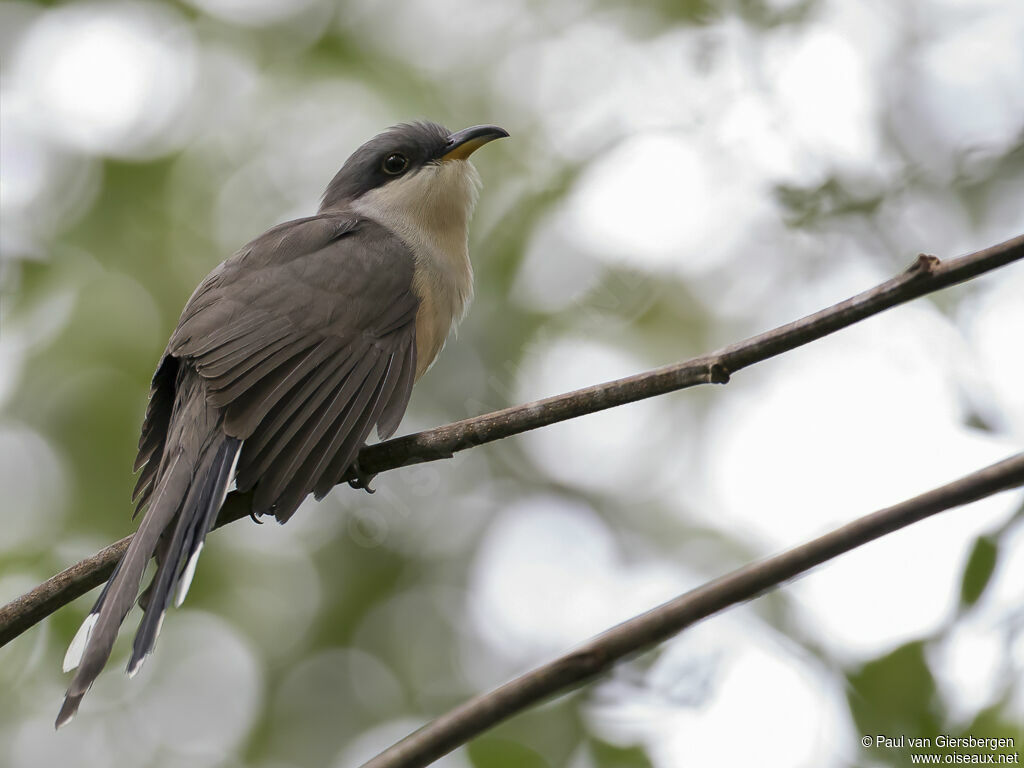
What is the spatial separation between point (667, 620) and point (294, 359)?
2.50m

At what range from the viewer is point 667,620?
1.41 m

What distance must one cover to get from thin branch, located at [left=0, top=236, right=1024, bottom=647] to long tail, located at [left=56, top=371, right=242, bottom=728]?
0.09 meters

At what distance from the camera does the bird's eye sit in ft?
16.6

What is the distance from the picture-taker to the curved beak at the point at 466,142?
16.0ft

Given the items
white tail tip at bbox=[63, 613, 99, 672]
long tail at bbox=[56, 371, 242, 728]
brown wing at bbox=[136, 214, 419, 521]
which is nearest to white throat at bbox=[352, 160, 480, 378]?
brown wing at bbox=[136, 214, 419, 521]

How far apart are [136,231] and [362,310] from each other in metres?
2.92

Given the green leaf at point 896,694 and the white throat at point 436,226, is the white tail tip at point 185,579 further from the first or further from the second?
the green leaf at point 896,694

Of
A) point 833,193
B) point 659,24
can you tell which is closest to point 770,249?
point 833,193

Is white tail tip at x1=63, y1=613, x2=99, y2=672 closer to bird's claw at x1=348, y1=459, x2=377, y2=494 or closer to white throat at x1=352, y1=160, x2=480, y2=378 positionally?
bird's claw at x1=348, y1=459, x2=377, y2=494

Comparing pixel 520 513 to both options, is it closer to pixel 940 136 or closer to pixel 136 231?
pixel 136 231

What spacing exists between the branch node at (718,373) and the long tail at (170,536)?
4.81 ft

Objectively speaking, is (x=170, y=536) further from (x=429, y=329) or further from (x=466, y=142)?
(x=466, y=142)

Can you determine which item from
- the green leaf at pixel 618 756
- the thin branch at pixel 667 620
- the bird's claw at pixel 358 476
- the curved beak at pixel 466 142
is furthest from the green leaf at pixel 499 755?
the curved beak at pixel 466 142

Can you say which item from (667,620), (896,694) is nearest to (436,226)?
(896,694)
